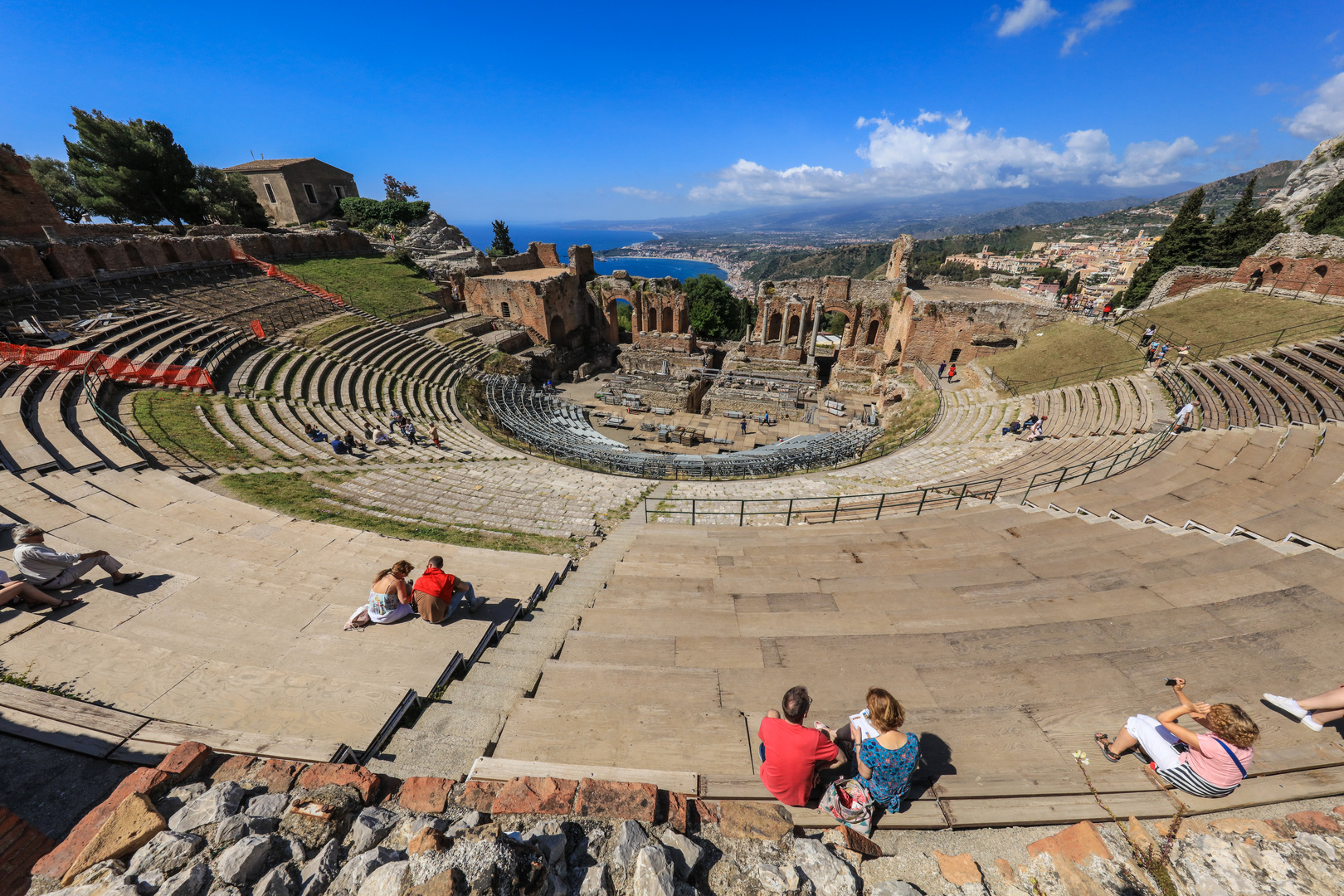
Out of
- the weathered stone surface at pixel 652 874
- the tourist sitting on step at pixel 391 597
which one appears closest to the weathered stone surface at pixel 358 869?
the weathered stone surface at pixel 652 874

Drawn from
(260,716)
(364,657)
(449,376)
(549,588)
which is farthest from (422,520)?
(449,376)

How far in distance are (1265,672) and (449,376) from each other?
96.5ft

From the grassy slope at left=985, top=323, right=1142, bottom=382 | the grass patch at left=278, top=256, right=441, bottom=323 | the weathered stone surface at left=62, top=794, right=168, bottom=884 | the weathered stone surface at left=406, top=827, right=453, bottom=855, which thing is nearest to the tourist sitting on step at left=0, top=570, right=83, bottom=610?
the weathered stone surface at left=62, top=794, right=168, bottom=884

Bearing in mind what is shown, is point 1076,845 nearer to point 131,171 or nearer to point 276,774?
point 276,774

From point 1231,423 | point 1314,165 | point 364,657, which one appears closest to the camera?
point 364,657

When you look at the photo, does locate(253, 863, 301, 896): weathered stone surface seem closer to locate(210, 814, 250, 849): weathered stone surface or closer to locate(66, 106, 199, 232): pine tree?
locate(210, 814, 250, 849): weathered stone surface

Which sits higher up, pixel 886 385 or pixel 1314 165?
pixel 1314 165

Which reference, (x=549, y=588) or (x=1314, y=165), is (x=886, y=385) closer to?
(x=549, y=588)

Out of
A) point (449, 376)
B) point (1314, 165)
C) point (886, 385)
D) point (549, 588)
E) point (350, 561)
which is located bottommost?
point (886, 385)

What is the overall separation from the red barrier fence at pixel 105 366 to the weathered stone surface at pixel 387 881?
20.3m

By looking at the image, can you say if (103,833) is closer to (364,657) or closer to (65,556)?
(364,657)

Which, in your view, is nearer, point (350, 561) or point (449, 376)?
point (350, 561)

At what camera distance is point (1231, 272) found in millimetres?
24000

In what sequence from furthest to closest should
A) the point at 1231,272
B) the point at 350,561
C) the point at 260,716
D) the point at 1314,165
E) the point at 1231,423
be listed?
the point at 1314,165 → the point at 1231,272 → the point at 1231,423 → the point at 350,561 → the point at 260,716
